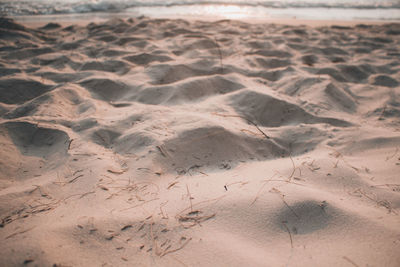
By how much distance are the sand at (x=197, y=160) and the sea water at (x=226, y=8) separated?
414cm

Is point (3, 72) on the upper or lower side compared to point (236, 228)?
upper

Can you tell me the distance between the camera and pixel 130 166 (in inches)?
54.4

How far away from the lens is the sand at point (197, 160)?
90 centimetres

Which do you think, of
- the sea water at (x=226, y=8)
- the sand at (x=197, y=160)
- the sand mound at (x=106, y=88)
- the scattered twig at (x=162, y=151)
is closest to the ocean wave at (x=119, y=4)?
the sea water at (x=226, y=8)

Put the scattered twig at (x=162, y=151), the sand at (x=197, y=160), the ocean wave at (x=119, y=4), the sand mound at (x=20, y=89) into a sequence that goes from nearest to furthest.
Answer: the sand at (x=197, y=160) → the scattered twig at (x=162, y=151) → the sand mound at (x=20, y=89) → the ocean wave at (x=119, y=4)

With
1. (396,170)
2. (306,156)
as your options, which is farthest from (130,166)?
(396,170)

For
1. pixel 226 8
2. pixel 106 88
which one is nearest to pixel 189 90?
pixel 106 88

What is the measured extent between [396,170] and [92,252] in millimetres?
1423

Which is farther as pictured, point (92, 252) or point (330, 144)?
point (330, 144)

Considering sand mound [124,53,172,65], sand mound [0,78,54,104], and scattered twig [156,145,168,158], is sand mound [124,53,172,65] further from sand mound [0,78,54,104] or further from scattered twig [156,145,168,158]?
scattered twig [156,145,168,158]

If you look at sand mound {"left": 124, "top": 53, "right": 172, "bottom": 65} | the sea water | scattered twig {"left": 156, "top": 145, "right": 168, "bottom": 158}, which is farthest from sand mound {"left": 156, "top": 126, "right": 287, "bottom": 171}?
the sea water

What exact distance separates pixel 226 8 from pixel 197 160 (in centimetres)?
768

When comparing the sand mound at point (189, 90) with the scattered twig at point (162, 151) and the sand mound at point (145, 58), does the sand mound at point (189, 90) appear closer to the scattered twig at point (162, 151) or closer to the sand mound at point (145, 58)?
the scattered twig at point (162, 151)

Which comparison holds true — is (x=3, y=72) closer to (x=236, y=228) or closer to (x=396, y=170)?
(x=236, y=228)
